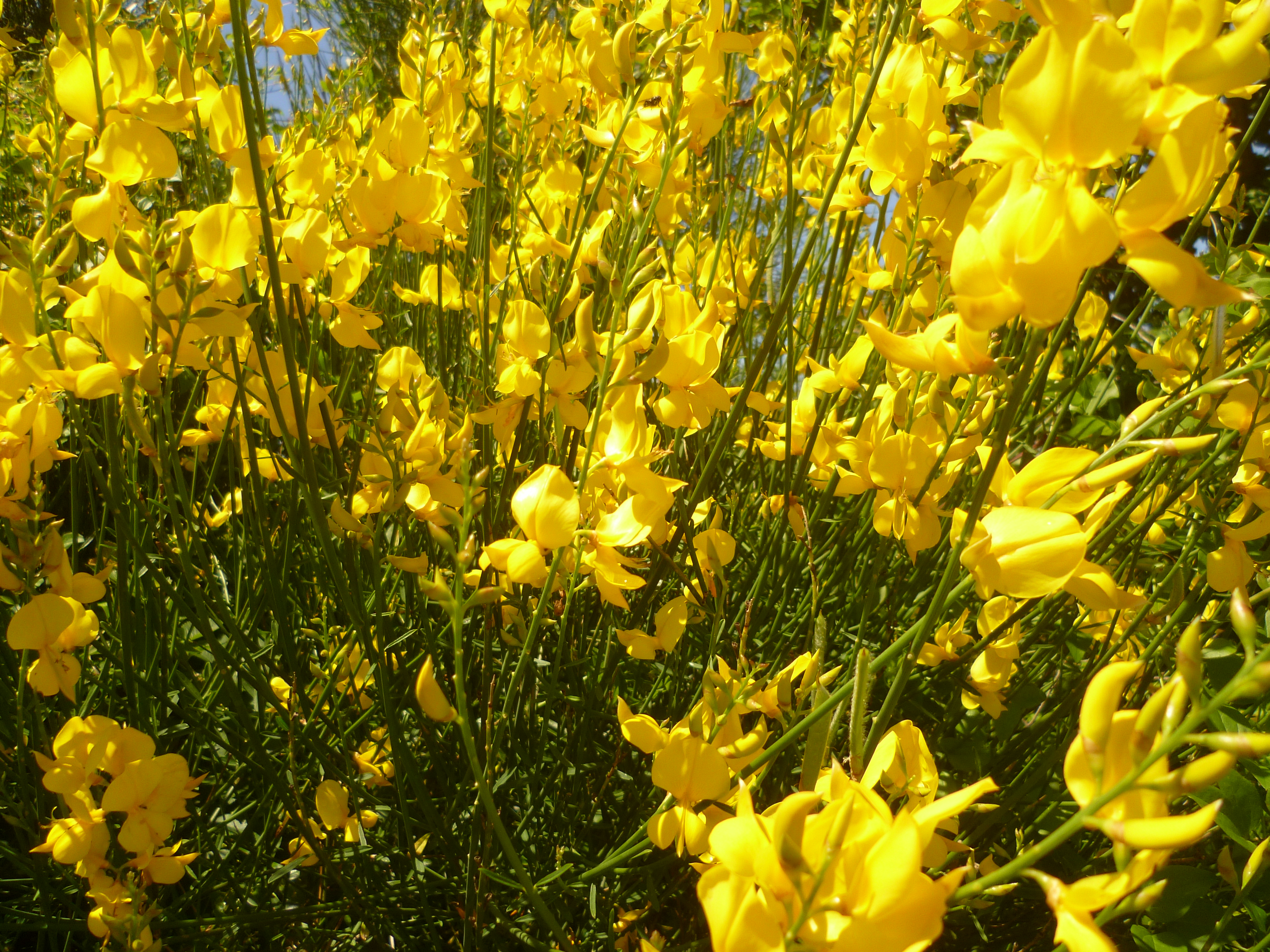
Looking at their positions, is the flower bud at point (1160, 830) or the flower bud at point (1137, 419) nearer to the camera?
the flower bud at point (1160, 830)

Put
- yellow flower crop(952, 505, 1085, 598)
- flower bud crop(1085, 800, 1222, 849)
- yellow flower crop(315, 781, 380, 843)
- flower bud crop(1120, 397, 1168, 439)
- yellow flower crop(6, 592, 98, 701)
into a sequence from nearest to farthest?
1. flower bud crop(1085, 800, 1222, 849)
2. yellow flower crop(952, 505, 1085, 598)
3. flower bud crop(1120, 397, 1168, 439)
4. yellow flower crop(6, 592, 98, 701)
5. yellow flower crop(315, 781, 380, 843)

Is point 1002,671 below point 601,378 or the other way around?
below

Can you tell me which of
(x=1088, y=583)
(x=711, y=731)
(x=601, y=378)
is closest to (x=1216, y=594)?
(x=1088, y=583)

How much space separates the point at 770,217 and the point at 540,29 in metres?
0.86

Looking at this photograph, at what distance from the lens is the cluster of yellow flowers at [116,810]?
2.95ft

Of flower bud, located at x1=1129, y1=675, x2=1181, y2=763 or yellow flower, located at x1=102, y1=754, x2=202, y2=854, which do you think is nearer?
flower bud, located at x1=1129, y1=675, x2=1181, y2=763

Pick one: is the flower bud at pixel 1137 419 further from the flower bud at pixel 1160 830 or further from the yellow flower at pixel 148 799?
the yellow flower at pixel 148 799

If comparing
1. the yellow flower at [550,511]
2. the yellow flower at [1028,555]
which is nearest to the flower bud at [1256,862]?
the yellow flower at [1028,555]

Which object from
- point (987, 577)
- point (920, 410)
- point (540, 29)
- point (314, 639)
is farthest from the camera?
point (540, 29)

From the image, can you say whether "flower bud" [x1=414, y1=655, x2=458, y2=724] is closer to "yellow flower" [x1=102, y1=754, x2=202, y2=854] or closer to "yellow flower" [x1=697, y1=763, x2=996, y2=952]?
"yellow flower" [x1=697, y1=763, x2=996, y2=952]

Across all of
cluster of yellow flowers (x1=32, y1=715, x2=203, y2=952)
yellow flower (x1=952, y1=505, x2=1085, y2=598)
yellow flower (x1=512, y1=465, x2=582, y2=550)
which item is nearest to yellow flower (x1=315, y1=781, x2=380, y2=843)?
cluster of yellow flowers (x1=32, y1=715, x2=203, y2=952)

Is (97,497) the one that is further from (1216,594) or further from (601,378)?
(1216,594)

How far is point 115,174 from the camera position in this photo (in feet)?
2.74

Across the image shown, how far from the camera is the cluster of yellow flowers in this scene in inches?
35.4
